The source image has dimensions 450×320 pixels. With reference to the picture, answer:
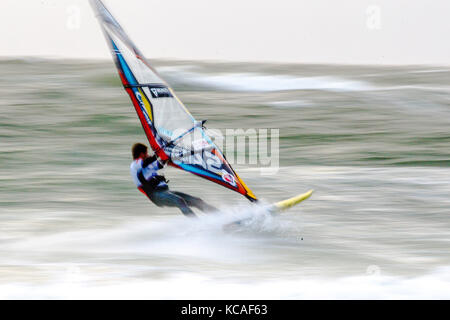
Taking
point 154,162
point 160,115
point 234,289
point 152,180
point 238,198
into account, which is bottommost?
point 234,289

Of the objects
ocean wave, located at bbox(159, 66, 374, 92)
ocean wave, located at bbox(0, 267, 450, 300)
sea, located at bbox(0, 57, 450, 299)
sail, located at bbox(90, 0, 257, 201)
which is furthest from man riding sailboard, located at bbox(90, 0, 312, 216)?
ocean wave, located at bbox(159, 66, 374, 92)

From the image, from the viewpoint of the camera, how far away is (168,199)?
200 inches

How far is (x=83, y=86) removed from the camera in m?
A: 14.6

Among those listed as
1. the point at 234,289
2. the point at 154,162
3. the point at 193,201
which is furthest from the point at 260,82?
the point at 234,289

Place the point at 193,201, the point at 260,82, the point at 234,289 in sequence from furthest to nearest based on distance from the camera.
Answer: the point at 260,82 → the point at 193,201 → the point at 234,289

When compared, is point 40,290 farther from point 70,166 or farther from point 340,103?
point 340,103

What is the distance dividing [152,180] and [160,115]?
1.60ft

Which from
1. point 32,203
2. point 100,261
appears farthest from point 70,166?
point 100,261

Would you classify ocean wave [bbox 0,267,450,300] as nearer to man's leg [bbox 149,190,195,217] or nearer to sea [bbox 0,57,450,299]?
sea [bbox 0,57,450,299]

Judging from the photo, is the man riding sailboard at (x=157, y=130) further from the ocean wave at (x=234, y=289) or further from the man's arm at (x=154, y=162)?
the ocean wave at (x=234, y=289)

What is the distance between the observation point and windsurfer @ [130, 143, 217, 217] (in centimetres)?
490

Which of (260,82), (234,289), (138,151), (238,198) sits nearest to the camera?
(234,289)

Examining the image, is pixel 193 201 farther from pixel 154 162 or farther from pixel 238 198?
pixel 238 198

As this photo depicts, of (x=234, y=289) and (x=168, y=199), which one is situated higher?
(x=168, y=199)
